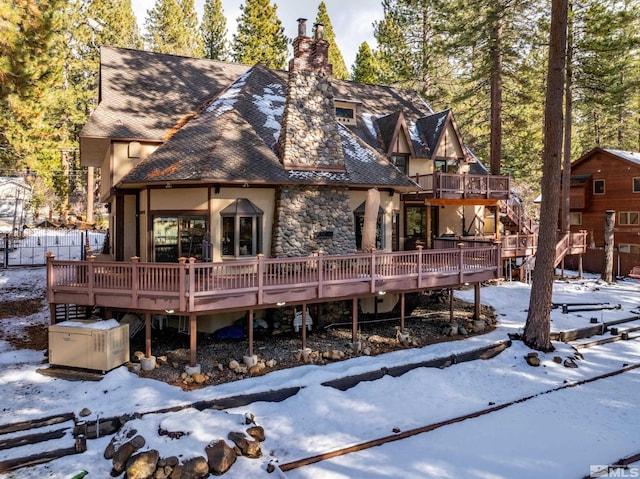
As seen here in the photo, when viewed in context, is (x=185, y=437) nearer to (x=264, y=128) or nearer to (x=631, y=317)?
(x=264, y=128)

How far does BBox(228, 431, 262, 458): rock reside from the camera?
8.30 m

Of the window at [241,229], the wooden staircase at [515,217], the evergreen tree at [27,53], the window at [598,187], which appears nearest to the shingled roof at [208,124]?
the window at [241,229]

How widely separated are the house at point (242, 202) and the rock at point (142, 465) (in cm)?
366

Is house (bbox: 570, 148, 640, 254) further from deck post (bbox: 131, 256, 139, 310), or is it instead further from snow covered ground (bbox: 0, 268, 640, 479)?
deck post (bbox: 131, 256, 139, 310)

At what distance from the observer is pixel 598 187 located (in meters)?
31.2

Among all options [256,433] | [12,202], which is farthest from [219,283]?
[12,202]

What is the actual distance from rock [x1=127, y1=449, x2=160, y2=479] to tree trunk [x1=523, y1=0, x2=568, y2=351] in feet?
39.3

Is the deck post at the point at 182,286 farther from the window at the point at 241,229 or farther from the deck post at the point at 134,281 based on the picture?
the window at the point at 241,229

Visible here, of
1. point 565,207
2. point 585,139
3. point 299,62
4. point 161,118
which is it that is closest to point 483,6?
point 565,207

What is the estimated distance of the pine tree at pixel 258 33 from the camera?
38.9m

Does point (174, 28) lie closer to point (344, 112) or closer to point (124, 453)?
point (344, 112)

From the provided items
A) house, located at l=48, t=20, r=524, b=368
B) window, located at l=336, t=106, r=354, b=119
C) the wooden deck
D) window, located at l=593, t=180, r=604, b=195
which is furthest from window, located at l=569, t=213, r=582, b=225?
the wooden deck

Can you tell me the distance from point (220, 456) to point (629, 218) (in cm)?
3173

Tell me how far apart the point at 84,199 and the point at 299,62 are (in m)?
36.5
